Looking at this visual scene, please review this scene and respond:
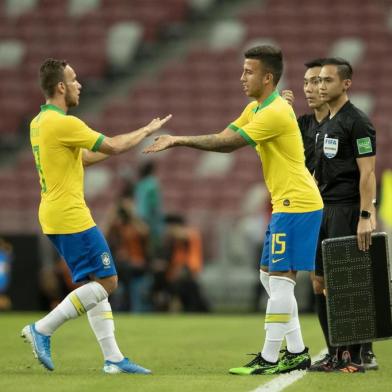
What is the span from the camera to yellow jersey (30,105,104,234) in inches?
285

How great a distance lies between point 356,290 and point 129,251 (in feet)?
25.8

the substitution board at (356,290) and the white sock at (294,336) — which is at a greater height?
the substitution board at (356,290)

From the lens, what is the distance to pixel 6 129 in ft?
62.8

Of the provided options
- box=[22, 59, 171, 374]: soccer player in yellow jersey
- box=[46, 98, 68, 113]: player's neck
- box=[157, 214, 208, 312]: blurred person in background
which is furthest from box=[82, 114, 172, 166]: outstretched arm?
box=[157, 214, 208, 312]: blurred person in background

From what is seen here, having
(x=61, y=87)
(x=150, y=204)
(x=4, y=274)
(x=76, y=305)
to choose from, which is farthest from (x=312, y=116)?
(x=4, y=274)

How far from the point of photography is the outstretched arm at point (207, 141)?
22.6ft

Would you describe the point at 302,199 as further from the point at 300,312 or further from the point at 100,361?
the point at 300,312

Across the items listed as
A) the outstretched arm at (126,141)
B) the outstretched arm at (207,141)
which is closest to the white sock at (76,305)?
the outstretched arm at (126,141)

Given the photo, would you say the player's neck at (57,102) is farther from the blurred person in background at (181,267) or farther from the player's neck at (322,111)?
the blurred person in background at (181,267)

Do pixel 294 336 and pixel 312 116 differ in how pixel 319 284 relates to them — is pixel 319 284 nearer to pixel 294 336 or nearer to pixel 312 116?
pixel 294 336

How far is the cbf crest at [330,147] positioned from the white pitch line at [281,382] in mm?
1443

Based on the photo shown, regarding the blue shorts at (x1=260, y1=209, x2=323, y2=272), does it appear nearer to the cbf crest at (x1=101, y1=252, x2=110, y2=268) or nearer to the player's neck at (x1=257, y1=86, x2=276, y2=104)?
the player's neck at (x1=257, y1=86, x2=276, y2=104)

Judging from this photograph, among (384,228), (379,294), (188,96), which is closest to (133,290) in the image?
(384,228)

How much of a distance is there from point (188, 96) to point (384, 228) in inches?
224
